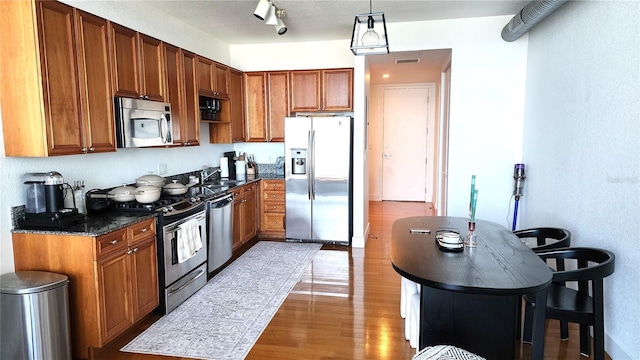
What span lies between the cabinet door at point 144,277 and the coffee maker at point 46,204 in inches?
17.6

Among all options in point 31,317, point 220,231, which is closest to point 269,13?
point 220,231

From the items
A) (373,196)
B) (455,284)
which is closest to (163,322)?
(455,284)

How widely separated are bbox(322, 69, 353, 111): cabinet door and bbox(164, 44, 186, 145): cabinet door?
1987mm

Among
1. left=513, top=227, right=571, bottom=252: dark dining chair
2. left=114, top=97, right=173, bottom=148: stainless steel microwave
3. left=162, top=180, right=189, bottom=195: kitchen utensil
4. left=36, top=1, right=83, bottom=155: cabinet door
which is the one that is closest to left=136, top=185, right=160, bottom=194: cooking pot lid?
left=114, top=97, right=173, bottom=148: stainless steel microwave

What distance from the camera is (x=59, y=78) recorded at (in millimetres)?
2469

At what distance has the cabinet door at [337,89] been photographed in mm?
5059

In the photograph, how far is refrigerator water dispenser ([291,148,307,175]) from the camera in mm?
4945

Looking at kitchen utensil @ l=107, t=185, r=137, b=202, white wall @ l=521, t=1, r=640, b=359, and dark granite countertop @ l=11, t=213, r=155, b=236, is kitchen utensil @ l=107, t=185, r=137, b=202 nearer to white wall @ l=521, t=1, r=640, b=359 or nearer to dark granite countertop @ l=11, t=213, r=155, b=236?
dark granite countertop @ l=11, t=213, r=155, b=236

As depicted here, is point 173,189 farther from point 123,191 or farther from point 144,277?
point 144,277

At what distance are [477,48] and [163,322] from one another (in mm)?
4217

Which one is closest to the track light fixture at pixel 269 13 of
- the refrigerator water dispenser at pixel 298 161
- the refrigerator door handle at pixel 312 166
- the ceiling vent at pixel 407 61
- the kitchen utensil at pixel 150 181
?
the refrigerator door handle at pixel 312 166

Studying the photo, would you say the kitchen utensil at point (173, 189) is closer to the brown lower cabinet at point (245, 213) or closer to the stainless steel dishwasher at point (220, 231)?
the stainless steel dishwasher at point (220, 231)

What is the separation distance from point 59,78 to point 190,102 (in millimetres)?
1545

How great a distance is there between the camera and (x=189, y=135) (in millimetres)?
3965
